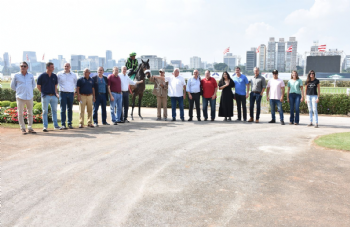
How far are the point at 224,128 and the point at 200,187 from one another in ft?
18.5

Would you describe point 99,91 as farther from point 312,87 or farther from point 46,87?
point 312,87

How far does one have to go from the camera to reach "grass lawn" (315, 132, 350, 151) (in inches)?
297

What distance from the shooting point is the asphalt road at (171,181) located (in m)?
3.87

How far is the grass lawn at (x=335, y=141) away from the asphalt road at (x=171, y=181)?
330 millimetres

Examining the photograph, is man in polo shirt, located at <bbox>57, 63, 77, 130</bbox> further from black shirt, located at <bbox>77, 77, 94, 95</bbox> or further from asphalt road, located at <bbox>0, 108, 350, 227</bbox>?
asphalt road, located at <bbox>0, 108, 350, 227</bbox>

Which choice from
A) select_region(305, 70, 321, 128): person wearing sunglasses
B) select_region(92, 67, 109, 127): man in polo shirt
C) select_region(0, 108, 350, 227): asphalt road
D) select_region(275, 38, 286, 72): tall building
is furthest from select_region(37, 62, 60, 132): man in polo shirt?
select_region(275, 38, 286, 72): tall building

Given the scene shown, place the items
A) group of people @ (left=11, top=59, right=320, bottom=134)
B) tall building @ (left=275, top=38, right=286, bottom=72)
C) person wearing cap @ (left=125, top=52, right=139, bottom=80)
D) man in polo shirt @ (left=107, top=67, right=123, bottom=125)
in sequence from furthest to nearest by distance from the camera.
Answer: tall building @ (left=275, top=38, right=286, bottom=72)
person wearing cap @ (left=125, top=52, right=139, bottom=80)
man in polo shirt @ (left=107, top=67, right=123, bottom=125)
group of people @ (left=11, top=59, right=320, bottom=134)

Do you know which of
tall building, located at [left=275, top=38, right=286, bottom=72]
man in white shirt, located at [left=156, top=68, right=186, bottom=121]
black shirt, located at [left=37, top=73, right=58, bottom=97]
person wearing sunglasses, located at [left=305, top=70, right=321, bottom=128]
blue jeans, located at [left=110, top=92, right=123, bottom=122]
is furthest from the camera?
tall building, located at [left=275, top=38, right=286, bottom=72]

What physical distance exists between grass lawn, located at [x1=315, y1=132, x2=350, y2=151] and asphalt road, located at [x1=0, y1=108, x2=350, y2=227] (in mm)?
330

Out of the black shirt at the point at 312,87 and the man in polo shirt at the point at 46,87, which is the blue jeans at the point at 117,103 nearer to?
the man in polo shirt at the point at 46,87

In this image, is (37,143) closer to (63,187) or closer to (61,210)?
(63,187)

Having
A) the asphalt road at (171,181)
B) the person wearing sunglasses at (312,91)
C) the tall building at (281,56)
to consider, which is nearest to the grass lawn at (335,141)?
the asphalt road at (171,181)

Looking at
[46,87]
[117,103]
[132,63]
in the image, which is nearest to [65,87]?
[46,87]

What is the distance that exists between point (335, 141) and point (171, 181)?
16.9 ft
